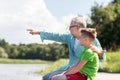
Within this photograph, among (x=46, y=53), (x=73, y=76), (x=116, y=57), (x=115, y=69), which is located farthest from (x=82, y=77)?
(x=46, y=53)

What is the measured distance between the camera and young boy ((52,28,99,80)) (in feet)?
15.0

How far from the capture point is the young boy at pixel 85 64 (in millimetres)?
4559

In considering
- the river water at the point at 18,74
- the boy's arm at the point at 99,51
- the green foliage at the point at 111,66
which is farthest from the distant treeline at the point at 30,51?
the boy's arm at the point at 99,51

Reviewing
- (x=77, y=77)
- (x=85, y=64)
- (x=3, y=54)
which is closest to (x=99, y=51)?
(x=85, y=64)

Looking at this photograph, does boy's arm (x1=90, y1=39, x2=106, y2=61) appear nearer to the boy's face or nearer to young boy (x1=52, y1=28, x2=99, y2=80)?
young boy (x1=52, y1=28, x2=99, y2=80)

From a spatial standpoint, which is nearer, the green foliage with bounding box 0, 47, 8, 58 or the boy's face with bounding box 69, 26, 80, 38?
the boy's face with bounding box 69, 26, 80, 38

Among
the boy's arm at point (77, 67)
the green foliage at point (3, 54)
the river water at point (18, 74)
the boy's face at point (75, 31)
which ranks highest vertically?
the boy's face at point (75, 31)

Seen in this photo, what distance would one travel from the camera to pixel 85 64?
4648 mm

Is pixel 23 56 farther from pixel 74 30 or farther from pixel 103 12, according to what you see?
pixel 74 30

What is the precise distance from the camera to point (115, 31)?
3197 centimetres

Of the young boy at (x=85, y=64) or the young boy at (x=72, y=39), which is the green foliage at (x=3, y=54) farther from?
the young boy at (x=85, y=64)

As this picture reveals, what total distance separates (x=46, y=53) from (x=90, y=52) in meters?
66.0

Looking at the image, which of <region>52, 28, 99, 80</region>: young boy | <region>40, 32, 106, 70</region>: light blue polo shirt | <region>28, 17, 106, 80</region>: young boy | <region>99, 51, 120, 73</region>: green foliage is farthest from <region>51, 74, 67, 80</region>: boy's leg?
<region>99, 51, 120, 73</region>: green foliage

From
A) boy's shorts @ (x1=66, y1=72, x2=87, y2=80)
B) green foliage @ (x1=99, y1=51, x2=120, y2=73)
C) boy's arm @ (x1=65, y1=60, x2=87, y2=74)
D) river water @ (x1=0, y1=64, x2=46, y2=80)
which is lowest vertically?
river water @ (x1=0, y1=64, x2=46, y2=80)
